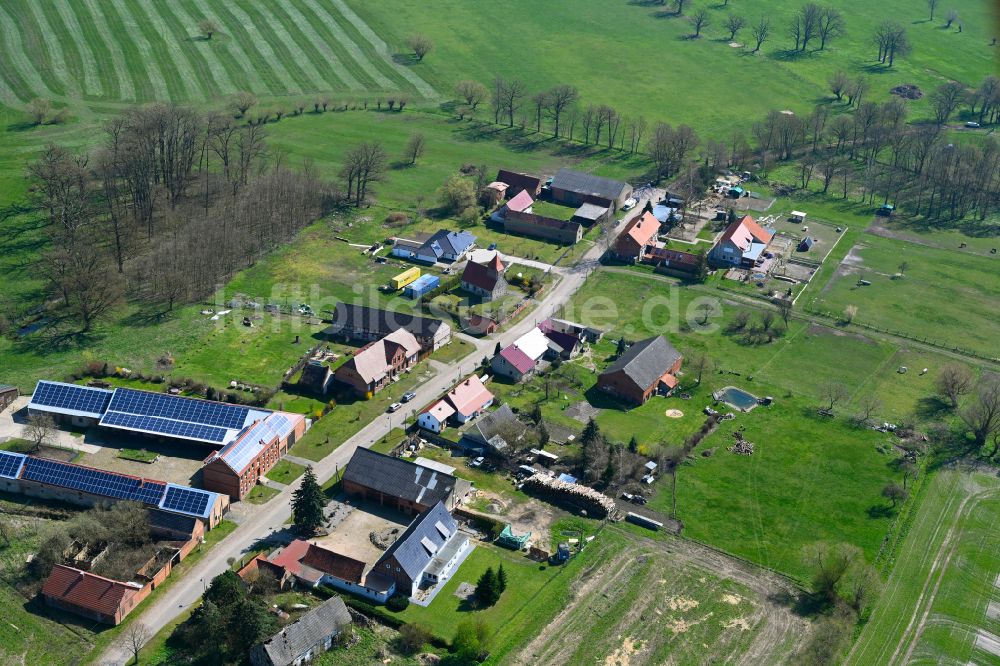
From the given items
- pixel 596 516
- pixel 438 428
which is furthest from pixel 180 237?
pixel 596 516

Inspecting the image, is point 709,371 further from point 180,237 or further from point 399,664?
point 180,237

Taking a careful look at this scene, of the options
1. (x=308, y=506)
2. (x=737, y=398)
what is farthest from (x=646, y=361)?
(x=308, y=506)

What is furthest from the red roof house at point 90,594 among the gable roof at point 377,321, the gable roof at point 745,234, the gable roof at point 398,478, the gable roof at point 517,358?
the gable roof at point 745,234

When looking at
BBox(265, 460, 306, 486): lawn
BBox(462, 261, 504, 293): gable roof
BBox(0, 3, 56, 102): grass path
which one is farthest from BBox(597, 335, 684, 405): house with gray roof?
BBox(0, 3, 56, 102): grass path

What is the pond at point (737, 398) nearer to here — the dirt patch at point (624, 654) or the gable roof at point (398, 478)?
the gable roof at point (398, 478)

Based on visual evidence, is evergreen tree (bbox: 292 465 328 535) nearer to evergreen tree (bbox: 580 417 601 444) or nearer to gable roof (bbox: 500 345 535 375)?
evergreen tree (bbox: 580 417 601 444)

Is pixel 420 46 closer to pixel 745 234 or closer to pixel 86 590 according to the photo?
pixel 745 234
